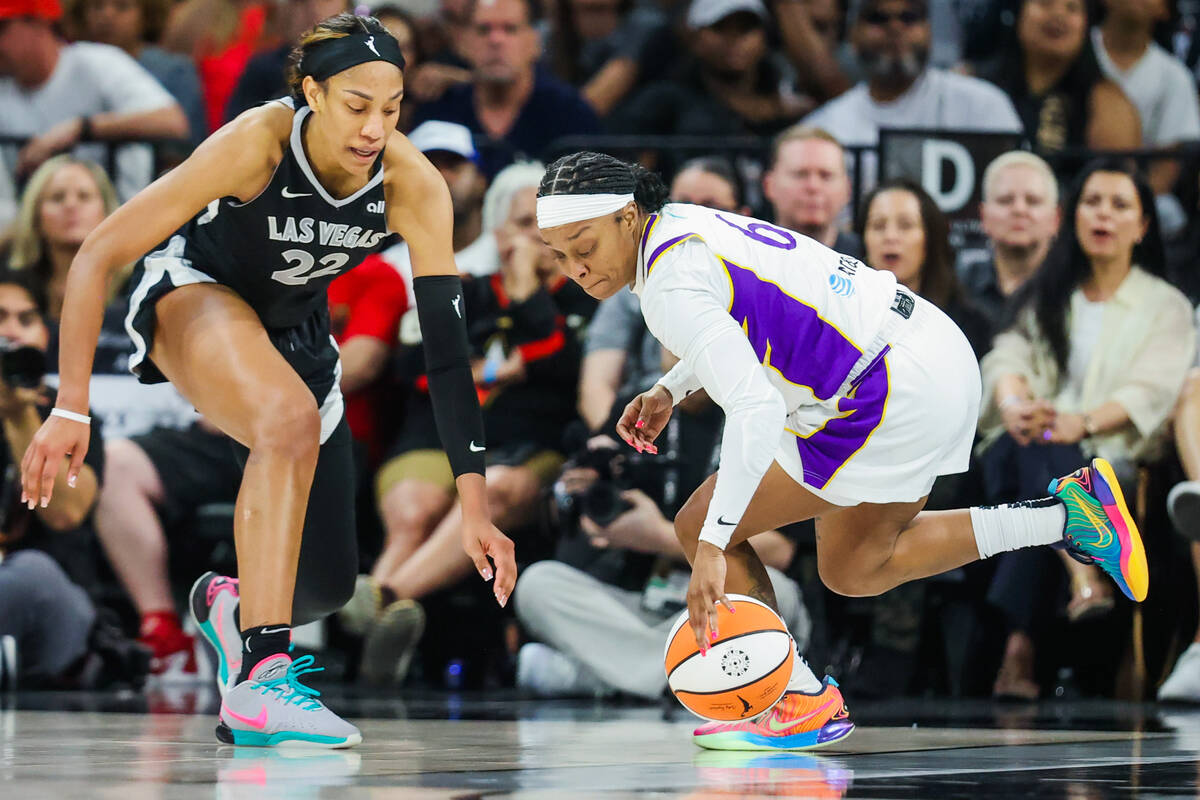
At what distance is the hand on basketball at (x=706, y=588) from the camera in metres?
3.48

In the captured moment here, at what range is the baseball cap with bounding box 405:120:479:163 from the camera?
22.8ft

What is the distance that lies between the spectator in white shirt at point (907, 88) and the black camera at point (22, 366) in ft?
11.3

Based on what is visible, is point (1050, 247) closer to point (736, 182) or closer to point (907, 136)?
point (907, 136)

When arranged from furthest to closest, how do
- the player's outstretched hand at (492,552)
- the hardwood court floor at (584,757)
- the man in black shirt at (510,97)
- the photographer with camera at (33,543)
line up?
the man in black shirt at (510,97), the photographer with camera at (33,543), the player's outstretched hand at (492,552), the hardwood court floor at (584,757)

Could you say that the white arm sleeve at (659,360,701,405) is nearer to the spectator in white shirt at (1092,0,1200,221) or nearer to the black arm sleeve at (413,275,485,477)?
the black arm sleeve at (413,275,485,477)

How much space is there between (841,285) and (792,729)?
1.08m

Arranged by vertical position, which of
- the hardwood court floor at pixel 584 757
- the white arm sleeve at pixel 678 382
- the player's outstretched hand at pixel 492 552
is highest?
the white arm sleeve at pixel 678 382

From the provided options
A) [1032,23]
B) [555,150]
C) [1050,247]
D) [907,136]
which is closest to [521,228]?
[555,150]

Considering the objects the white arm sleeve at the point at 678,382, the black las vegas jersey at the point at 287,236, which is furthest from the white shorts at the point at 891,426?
the black las vegas jersey at the point at 287,236

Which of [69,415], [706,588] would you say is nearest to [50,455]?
[69,415]

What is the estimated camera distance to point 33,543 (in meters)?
6.32

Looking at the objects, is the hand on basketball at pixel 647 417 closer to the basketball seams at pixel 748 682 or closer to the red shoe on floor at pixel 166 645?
the basketball seams at pixel 748 682

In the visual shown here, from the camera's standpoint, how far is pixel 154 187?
3840 millimetres

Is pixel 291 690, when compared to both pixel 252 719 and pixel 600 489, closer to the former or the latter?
pixel 252 719
